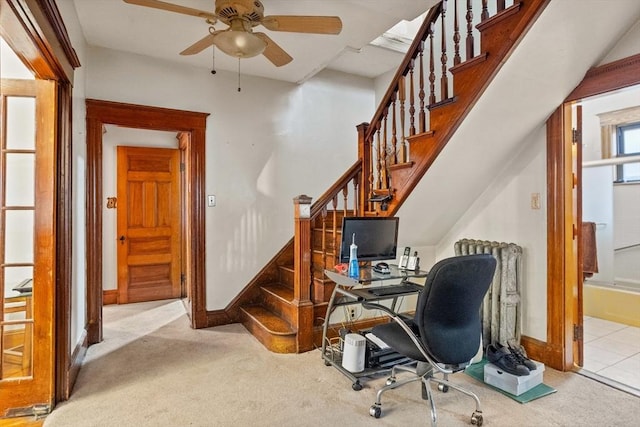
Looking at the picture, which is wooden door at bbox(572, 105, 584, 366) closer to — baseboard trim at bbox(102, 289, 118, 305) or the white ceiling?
the white ceiling

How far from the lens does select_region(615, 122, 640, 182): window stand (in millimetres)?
4156

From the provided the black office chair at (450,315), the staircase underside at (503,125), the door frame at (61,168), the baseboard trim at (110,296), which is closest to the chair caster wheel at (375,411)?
the black office chair at (450,315)

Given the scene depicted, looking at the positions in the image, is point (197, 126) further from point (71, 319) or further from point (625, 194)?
point (625, 194)

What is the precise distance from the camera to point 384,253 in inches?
115

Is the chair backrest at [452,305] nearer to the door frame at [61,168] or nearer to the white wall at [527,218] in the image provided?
the white wall at [527,218]

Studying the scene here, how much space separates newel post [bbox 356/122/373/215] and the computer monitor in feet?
1.83

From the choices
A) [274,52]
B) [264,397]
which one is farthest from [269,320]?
[274,52]

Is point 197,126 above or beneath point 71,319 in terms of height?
above

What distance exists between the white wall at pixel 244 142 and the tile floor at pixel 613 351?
10.0ft

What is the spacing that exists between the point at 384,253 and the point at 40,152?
2458 mm

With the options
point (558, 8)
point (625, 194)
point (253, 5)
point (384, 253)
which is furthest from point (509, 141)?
point (625, 194)

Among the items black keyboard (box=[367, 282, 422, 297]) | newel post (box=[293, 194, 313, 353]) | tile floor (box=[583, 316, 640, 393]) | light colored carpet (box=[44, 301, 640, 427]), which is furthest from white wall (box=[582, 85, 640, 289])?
newel post (box=[293, 194, 313, 353])

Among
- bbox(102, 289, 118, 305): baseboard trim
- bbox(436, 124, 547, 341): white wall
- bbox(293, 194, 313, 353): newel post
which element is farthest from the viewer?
bbox(102, 289, 118, 305): baseboard trim

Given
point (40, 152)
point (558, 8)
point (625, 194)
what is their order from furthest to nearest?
point (625, 194), point (40, 152), point (558, 8)
